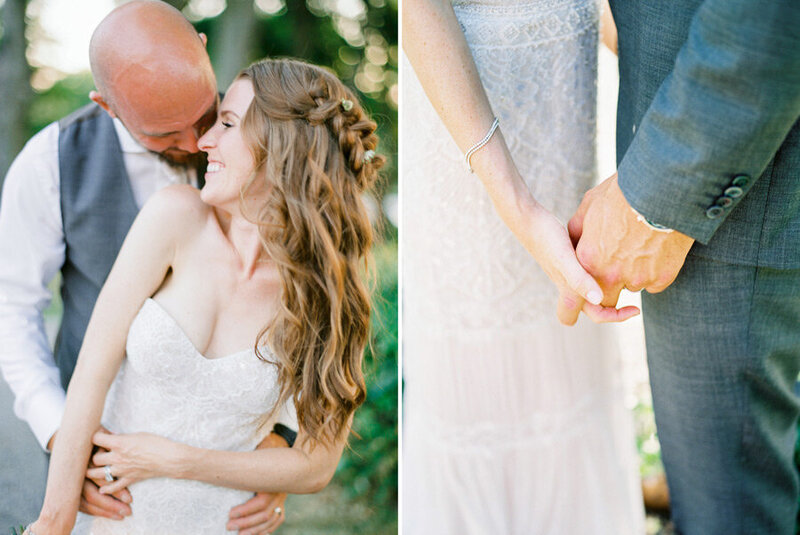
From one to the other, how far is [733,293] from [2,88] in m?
1.31

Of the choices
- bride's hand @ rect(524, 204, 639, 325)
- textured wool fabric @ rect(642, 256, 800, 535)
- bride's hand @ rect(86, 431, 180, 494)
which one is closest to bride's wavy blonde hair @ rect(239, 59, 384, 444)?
bride's hand @ rect(86, 431, 180, 494)

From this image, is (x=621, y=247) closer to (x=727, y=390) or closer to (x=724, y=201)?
(x=724, y=201)

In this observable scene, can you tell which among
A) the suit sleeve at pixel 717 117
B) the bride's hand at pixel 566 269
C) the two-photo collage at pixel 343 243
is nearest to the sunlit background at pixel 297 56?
the two-photo collage at pixel 343 243

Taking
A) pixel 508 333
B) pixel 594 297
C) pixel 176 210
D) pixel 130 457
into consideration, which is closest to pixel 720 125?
pixel 594 297

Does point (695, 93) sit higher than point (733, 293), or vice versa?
point (695, 93)

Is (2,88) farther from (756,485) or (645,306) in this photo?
(756,485)

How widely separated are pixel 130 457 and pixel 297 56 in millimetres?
793

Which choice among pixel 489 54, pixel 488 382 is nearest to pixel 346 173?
pixel 489 54

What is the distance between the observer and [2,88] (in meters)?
1.13

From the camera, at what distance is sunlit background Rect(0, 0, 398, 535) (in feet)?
3.71

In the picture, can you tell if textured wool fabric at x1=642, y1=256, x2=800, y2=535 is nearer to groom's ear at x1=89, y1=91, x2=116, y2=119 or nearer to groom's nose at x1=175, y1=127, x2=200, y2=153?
groom's nose at x1=175, y1=127, x2=200, y2=153

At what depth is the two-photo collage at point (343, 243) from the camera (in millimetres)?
1114

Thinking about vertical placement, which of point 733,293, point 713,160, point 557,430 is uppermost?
point 713,160

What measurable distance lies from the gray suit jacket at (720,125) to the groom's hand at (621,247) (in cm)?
5
